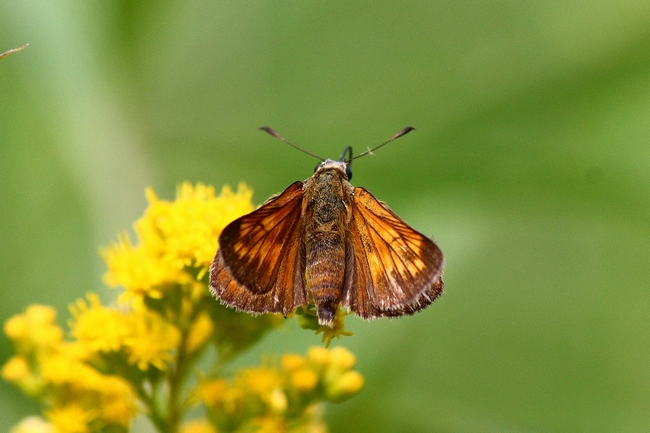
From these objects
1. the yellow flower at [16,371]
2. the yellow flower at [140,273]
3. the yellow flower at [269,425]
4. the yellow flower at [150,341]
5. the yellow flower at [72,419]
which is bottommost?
the yellow flower at [269,425]

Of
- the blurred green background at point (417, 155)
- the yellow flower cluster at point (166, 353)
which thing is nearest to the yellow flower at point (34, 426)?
the yellow flower cluster at point (166, 353)

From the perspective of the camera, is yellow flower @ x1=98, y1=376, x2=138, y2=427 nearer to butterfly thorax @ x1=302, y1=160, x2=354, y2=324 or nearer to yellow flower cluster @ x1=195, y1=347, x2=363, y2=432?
yellow flower cluster @ x1=195, y1=347, x2=363, y2=432

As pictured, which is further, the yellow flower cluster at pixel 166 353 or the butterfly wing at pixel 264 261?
the yellow flower cluster at pixel 166 353

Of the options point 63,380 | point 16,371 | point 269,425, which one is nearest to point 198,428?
point 269,425

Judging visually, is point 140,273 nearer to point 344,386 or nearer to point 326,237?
point 326,237

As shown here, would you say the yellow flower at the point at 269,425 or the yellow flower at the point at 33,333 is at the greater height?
the yellow flower at the point at 33,333

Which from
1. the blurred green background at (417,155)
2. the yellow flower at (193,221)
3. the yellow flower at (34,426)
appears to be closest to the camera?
the yellow flower at (193,221)

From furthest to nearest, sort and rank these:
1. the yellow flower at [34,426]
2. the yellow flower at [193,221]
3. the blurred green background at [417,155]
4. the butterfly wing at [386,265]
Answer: the blurred green background at [417,155] → the yellow flower at [34,426] → the yellow flower at [193,221] → the butterfly wing at [386,265]

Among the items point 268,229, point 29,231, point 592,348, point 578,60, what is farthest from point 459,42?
point 29,231

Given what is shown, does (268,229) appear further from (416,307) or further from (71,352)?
(71,352)

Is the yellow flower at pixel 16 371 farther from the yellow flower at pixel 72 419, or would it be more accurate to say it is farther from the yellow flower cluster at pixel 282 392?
the yellow flower cluster at pixel 282 392
